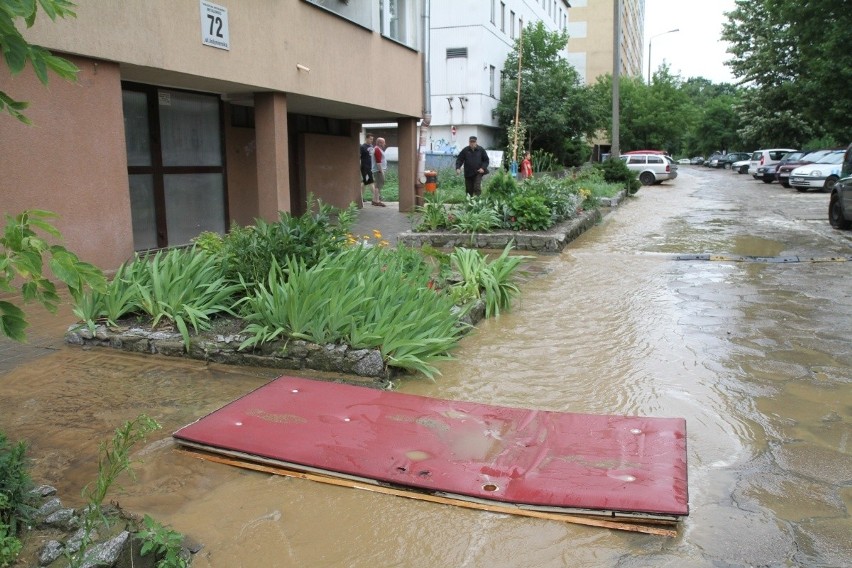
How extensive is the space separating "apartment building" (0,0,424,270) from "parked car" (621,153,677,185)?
2061 cm

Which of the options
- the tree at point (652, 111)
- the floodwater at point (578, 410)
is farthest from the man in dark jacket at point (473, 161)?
the tree at point (652, 111)

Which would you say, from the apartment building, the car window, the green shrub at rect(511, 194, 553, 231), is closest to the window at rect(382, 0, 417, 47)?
the apartment building

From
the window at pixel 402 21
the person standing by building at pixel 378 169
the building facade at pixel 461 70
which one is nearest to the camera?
the window at pixel 402 21

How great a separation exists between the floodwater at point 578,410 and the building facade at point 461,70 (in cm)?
2246

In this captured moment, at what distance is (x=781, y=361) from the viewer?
239 inches

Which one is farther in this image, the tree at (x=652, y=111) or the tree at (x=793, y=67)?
the tree at (x=652, y=111)

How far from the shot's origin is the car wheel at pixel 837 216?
1518 centimetres

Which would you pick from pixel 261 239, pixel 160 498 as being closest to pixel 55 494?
pixel 160 498

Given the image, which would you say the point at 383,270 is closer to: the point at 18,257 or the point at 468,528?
the point at 468,528

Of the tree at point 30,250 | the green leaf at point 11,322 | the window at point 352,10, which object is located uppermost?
the window at point 352,10

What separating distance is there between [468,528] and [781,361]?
12.8 ft

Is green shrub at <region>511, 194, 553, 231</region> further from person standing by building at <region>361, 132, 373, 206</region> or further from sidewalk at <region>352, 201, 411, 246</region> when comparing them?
person standing by building at <region>361, 132, 373, 206</region>

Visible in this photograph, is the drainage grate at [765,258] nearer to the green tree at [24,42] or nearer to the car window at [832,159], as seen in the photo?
the green tree at [24,42]

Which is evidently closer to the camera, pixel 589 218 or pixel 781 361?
pixel 781 361
